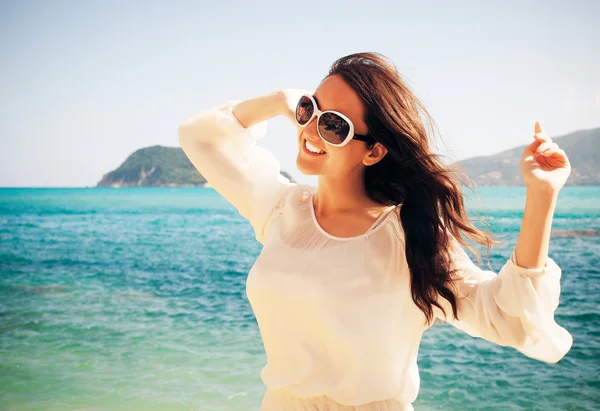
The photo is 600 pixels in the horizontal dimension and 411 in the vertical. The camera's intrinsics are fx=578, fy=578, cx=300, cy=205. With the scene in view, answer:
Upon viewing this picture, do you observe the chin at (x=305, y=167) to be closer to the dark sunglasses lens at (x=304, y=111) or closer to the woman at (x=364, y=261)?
the woman at (x=364, y=261)

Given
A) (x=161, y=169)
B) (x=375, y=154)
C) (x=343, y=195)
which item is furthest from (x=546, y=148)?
(x=161, y=169)

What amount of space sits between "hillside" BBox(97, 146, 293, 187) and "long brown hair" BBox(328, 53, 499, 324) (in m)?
109

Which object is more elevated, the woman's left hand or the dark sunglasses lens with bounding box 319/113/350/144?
the dark sunglasses lens with bounding box 319/113/350/144

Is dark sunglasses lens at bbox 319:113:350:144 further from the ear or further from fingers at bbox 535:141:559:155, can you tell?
fingers at bbox 535:141:559:155

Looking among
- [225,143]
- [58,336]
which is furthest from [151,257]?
[225,143]

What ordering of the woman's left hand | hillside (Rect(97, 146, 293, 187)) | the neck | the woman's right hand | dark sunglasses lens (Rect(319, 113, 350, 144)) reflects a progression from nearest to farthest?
the woman's left hand < dark sunglasses lens (Rect(319, 113, 350, 144)) < the neck < the woman's right hand < hillside (Rect(97, 146, 293, 187))

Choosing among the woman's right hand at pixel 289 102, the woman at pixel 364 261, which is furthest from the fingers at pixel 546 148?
the woman's right hand at pixel 289 102

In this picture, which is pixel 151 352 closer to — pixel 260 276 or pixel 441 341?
pixel 441 341

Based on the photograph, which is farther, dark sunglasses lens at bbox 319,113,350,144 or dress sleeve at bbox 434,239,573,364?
dark sunglasses lens at bbox 319,113,350,144

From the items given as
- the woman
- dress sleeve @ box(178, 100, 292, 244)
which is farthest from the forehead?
dress sleeve @ box(178, 100, 292, 244)

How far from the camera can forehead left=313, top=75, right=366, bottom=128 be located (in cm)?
201

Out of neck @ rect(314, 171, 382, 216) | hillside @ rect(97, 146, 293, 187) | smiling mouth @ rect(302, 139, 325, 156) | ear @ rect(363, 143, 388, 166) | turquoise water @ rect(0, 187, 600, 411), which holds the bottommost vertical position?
turquoise water @ rect(0, 187, 600, 411)

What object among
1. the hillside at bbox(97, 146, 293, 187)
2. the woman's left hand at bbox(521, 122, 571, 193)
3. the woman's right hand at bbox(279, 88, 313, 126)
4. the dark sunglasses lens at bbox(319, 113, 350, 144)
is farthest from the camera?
the hillside at bbox(97, 146, 293, 187)

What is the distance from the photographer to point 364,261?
196 cm
